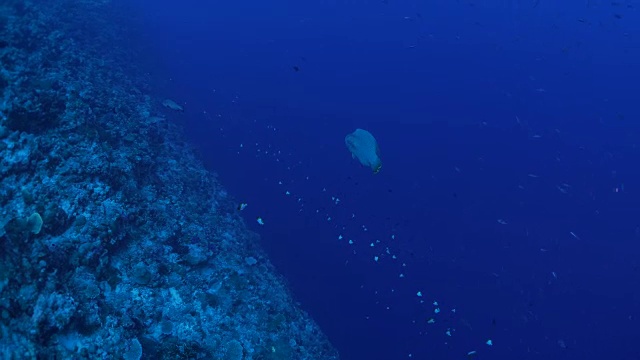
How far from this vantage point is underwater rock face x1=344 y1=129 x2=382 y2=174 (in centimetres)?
681

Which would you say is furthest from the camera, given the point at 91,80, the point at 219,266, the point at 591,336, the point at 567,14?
the point at 567,14

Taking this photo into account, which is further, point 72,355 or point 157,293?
point 157,293

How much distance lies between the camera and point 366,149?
689 cm

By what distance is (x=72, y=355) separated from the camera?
459 cm

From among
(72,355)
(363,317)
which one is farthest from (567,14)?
(72,355)

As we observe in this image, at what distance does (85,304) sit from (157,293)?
1.10m

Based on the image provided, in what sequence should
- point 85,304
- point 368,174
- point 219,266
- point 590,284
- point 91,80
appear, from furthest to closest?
1. point 368,174
2. point 590,284
3. point 91,80
4. point 219,266
5. point 85,304

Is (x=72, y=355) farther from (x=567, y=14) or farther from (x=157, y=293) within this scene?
(x=567, y=14)

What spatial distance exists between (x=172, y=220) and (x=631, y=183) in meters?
20.9

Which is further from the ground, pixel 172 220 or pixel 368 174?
pixel 172 220

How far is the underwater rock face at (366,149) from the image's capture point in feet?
22.3

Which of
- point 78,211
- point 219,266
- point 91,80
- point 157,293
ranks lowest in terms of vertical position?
point 219,266

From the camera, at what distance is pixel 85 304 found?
5039mm

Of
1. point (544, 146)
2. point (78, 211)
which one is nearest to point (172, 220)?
point (78, 211)
